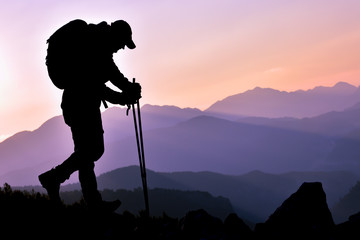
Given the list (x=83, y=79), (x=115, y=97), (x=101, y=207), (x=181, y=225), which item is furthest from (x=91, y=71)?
(x=181, y=225)

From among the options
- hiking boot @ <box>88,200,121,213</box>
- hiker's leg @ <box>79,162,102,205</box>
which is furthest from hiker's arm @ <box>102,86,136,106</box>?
hiking boot @ <box>88,200,121,213</box>

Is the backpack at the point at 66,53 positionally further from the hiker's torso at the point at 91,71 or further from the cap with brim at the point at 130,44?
the cap with brim at the point at 130,44

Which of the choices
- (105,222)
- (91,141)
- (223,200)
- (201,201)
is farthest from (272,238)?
(223,200)

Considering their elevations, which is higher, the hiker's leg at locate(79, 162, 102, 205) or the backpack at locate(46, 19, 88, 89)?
the backpack at locate(46, 19, 88, 89)

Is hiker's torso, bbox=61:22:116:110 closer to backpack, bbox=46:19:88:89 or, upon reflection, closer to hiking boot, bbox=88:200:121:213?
backpack, bbox=46:19:88:89

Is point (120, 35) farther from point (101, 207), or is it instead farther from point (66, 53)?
point (101, 207)

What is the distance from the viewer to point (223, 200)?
17400 centimetres

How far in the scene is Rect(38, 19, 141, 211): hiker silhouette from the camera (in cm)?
560

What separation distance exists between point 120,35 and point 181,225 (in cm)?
339

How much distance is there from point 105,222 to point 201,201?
518 feet

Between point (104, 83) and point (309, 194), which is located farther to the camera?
point (309, 194)

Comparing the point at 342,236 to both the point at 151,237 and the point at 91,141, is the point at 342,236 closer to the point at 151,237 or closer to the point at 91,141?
the point at 151,237

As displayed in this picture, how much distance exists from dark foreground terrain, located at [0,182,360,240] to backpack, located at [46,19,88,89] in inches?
83.9

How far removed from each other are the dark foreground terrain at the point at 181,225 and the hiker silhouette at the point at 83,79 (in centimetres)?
63
